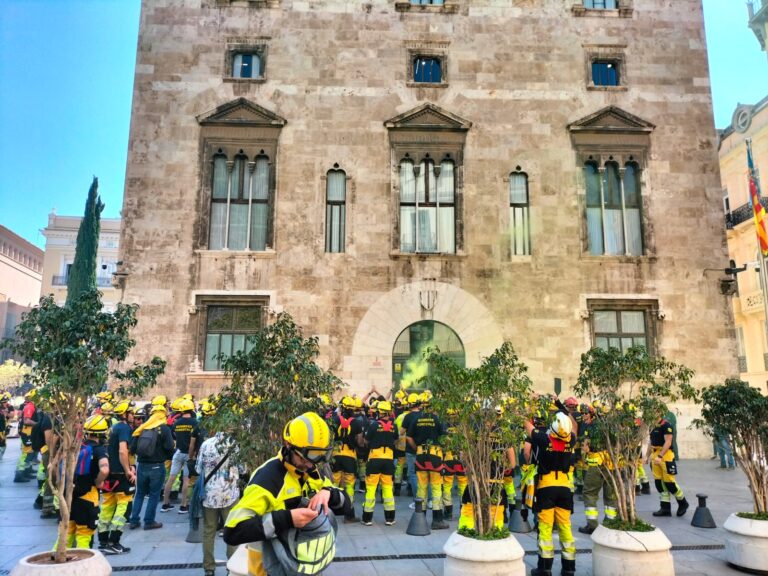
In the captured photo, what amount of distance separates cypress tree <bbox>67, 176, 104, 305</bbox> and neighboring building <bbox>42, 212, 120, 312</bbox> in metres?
19.3

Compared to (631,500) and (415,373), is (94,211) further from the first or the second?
(631,500)

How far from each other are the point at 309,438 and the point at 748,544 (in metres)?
7.40

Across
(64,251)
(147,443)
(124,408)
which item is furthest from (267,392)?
(64,251)

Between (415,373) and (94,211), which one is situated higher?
(94,211)

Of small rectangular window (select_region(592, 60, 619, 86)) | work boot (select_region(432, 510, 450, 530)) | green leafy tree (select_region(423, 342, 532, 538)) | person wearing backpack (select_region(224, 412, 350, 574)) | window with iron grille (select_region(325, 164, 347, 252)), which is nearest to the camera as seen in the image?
person wearing backpack (select_region(224, 412, 350, 574))

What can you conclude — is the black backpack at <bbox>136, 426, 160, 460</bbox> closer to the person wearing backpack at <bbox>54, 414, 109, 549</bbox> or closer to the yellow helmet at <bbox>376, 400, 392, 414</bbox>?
the person wearing backpack at <bbox>54, 414, 109, 549</bbox>

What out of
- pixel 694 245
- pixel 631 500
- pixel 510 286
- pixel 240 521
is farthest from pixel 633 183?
pixel 240 521

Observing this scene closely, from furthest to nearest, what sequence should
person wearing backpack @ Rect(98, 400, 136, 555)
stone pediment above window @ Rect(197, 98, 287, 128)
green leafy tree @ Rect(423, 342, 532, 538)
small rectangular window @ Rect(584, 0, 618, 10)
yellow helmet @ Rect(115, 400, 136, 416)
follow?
small rectangular window @ Rect(584, 0, 618, 10), stone pediment above window @ Rect(197, 98, 287, 128), yellow helmet @ Rect(115, 400, 136, 416), person wearing backpack @ Rect(98, 400, 136, 555), green leafy tree @ Rect(423, 342, 532, 538)

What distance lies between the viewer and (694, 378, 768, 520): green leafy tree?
343 inches

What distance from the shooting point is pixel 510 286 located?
1936cm

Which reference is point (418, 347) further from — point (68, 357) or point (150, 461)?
point (68, 357)

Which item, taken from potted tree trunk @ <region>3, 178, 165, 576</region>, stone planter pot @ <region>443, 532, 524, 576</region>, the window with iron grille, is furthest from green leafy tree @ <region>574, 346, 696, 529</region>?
the window with iron grille

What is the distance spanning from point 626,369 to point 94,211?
39860 millimetres

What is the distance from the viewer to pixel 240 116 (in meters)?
19.7
